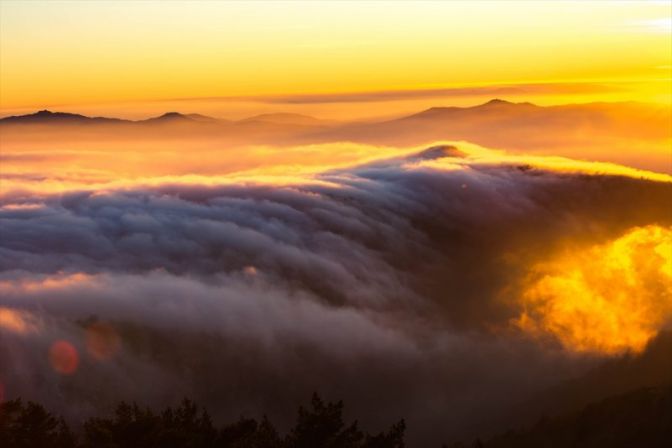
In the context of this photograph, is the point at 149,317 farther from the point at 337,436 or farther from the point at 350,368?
the point at 337,436

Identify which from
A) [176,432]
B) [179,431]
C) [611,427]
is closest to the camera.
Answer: [176,432]

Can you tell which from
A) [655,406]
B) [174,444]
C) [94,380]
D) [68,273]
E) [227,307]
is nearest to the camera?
[174,444]

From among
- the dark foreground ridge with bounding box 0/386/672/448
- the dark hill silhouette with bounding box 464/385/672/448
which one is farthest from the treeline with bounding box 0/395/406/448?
the dark hill silhouette with bounding box 464/385/672/448

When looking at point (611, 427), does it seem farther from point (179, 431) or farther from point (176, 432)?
point (176, 432)

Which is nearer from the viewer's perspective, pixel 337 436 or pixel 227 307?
pixel 337 436

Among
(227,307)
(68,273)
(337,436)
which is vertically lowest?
(227,307)

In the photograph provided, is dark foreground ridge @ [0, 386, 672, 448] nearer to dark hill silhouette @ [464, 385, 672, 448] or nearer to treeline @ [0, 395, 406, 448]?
treeline @ [0, 395, 406, 448]

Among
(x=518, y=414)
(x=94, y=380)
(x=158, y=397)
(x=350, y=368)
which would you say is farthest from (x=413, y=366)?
(x=94, y=380)

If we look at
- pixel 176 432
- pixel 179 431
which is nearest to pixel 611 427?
pixel 179 431
